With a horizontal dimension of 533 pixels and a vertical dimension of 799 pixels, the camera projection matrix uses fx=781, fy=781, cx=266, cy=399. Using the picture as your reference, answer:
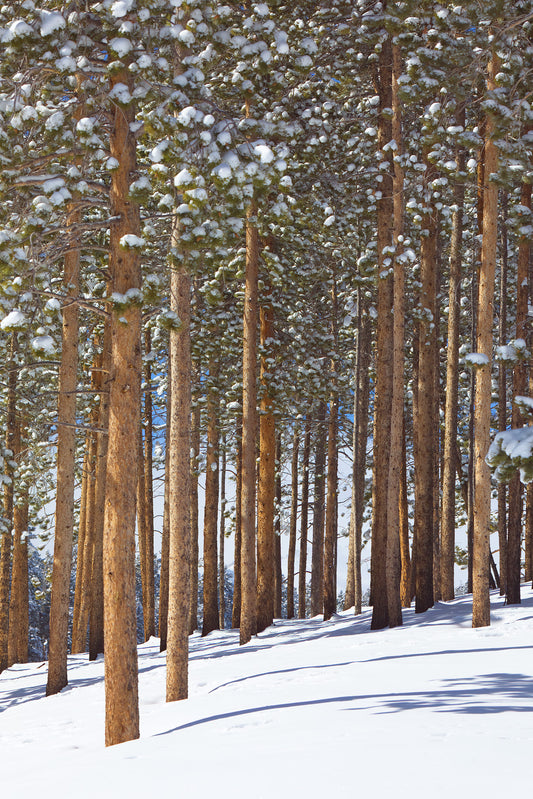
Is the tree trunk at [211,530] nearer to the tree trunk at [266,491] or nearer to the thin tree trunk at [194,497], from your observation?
the thin tree trunk at [194,497]

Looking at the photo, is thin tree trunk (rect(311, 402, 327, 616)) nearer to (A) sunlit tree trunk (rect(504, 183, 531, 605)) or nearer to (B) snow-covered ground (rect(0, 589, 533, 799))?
(A) sunlit tree trunk (rect(504, 183, 531, 605))

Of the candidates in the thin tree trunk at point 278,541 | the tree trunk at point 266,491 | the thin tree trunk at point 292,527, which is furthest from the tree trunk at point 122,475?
the thin tree trunk at point 292,527

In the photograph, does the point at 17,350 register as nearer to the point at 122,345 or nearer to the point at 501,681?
the point at 122,345

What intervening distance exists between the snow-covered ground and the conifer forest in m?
1.03

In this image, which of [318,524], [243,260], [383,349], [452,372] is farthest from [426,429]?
[318,524]

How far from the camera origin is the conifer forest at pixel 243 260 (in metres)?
8.34

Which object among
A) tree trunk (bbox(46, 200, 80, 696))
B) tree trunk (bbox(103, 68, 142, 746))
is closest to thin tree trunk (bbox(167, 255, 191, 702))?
tree trunk (bbox(103, 68, 142, 746))

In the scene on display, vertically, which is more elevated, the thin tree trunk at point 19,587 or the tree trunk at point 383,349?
the tree trunk at point 383,349

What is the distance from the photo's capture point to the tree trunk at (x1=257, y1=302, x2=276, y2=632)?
17.0 meters

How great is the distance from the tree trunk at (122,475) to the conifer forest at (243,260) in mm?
28

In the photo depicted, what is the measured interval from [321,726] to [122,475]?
11.3ft

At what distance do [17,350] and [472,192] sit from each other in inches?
463

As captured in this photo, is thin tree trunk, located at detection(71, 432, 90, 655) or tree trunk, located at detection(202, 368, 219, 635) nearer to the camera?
tree trunk, located at detection(202, 368, 219, 635)

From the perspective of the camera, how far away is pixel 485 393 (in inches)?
486
